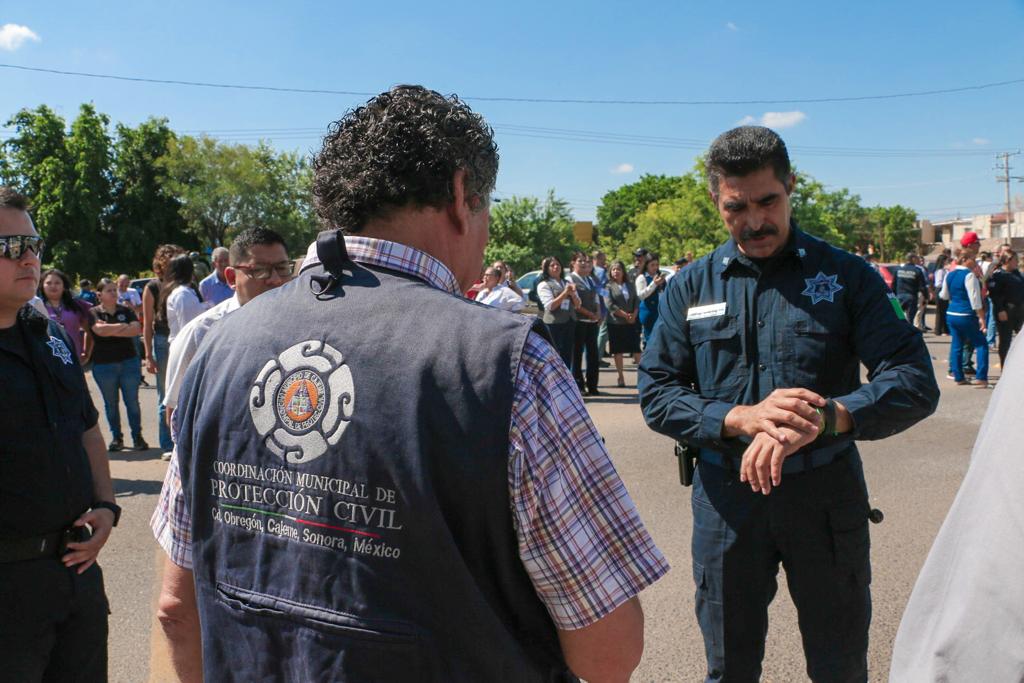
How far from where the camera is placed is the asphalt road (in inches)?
151

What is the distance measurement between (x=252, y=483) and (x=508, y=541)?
1.66 feet

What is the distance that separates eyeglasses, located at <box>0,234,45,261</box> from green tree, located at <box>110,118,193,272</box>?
48.2 m

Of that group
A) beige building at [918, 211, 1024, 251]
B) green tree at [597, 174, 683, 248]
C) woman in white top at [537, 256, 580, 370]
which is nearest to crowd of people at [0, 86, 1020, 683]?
woman in white top at [537, 256, 580, 370]

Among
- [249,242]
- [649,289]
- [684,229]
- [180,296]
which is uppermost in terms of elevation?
[684,229]

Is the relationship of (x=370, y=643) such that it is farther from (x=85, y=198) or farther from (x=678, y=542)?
(x=85, y=198)

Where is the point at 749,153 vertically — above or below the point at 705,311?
above

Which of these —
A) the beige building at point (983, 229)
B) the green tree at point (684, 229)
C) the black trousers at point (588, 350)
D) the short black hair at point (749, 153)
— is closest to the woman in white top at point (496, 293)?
the black trousers at point (588, 350)

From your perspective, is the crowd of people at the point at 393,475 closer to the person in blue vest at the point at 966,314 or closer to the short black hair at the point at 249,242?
the short black hair at the point at 249,242

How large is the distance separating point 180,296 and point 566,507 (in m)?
6.87

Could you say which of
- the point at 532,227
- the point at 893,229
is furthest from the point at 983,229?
the point at 532,227

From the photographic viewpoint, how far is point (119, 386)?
884 cm

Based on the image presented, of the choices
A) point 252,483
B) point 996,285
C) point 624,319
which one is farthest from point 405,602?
point 996,285

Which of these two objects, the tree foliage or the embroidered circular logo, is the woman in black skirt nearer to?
the embroidered circular logo

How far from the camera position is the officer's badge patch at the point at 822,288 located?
2.75 metres
